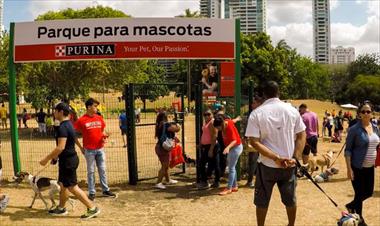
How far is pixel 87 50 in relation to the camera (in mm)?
10227

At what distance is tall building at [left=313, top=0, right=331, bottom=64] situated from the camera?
19212 centimetres

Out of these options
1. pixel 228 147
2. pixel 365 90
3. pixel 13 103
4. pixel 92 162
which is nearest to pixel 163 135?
pixel 228 147

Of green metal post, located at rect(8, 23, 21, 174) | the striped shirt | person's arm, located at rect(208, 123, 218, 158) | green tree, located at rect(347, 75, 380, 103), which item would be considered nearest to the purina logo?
green metal post, located at rect(8, 23, 21, 174)

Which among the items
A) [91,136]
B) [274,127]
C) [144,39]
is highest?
[144,39]

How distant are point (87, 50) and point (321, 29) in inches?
7700

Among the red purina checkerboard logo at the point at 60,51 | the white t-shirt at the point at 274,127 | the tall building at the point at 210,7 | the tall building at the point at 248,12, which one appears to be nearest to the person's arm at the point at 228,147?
the white t-shirt at the point at 274,127

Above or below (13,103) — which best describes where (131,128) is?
below

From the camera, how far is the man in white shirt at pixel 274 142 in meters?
4.87

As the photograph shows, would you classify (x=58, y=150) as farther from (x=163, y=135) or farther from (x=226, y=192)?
(x=226, y=192)

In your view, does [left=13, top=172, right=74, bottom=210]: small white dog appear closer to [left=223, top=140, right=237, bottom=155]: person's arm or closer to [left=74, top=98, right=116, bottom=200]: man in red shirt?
[left=74, top=98, right=116, bottom=200]: man in red shirt

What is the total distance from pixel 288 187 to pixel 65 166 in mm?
3535

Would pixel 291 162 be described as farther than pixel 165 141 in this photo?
No

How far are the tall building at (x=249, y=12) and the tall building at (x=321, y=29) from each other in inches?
2297

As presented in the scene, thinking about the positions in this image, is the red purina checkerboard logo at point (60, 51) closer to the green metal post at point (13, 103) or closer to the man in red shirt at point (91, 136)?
the green metal post at point (13, 103)
